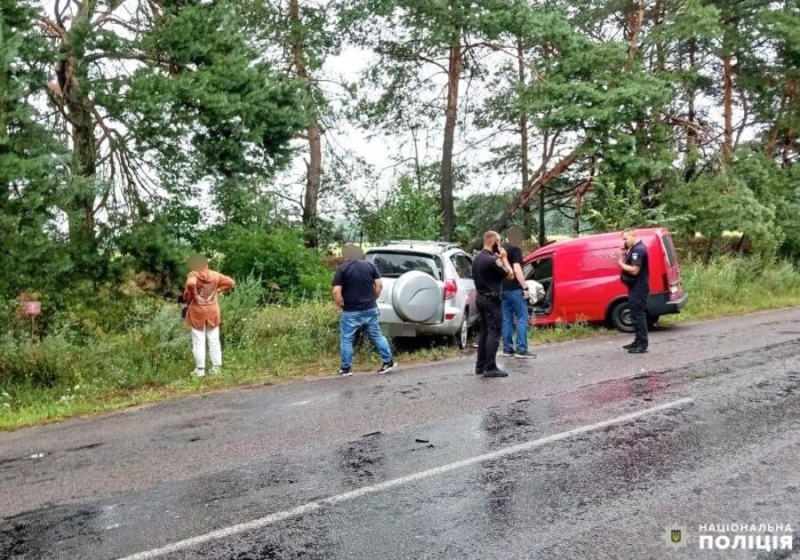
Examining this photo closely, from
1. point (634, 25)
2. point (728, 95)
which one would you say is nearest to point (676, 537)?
point (634, 25)

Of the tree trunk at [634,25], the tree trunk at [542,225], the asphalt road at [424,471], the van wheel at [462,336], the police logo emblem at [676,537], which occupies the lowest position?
the police logo emblem at [676,537]

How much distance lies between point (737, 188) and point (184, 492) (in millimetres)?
22154

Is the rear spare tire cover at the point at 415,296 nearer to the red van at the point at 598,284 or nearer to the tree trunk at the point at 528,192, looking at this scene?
the red van at the point at 598,284

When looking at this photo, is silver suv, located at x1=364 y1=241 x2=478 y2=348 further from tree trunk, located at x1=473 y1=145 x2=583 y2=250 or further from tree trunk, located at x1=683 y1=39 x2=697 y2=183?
tree trunk, located at x1=683 y1=39 x2=697 y2=183

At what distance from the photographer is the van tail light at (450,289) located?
11570 mm

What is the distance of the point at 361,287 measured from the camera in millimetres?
9766

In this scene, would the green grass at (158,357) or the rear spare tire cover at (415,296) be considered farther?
the rear spare tire cover at (415,296)

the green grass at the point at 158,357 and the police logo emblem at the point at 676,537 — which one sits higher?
the green grass at the point at 158,357

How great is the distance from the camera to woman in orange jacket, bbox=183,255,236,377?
392 inches

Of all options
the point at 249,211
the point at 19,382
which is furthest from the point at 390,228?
the point at 19,382

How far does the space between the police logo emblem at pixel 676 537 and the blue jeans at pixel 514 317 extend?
6.64 m

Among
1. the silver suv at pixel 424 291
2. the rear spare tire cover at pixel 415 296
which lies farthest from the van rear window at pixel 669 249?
the rear spare tire cover at pixel 415 296

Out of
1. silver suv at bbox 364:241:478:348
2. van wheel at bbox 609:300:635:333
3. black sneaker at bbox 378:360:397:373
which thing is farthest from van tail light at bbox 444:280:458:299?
van wheel at bbox 609:300:635:333

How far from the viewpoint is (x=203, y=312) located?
391 inches
